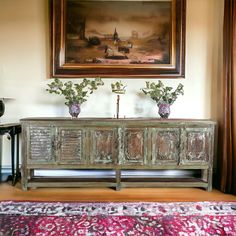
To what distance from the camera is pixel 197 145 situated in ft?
10.4

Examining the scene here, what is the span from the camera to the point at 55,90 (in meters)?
3.39

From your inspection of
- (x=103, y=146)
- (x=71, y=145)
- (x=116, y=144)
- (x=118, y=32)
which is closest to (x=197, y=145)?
(x=116, y=144)

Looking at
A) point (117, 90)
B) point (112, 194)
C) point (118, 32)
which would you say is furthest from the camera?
point (118, 32)

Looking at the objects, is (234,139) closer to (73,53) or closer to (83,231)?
(83,231)

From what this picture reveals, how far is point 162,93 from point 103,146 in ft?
3.34

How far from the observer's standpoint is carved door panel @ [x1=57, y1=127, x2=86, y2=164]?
122 inches

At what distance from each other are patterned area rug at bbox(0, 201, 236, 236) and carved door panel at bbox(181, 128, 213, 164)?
23.1 inches

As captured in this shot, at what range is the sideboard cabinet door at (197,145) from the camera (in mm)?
3146

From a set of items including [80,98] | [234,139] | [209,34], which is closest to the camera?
[234,139]

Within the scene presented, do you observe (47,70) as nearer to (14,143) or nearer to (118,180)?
(14,143)

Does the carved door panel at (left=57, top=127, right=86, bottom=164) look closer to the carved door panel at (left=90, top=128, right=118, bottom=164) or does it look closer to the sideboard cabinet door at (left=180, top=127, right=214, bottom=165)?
the carved door panel at (left=90, top=128, right=118, bottom=164)

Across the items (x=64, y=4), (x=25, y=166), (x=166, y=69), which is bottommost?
(x=25, y=166)

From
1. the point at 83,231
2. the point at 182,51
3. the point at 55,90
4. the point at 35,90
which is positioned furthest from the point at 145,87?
the point at 83,231

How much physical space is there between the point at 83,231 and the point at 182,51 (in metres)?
2.53
